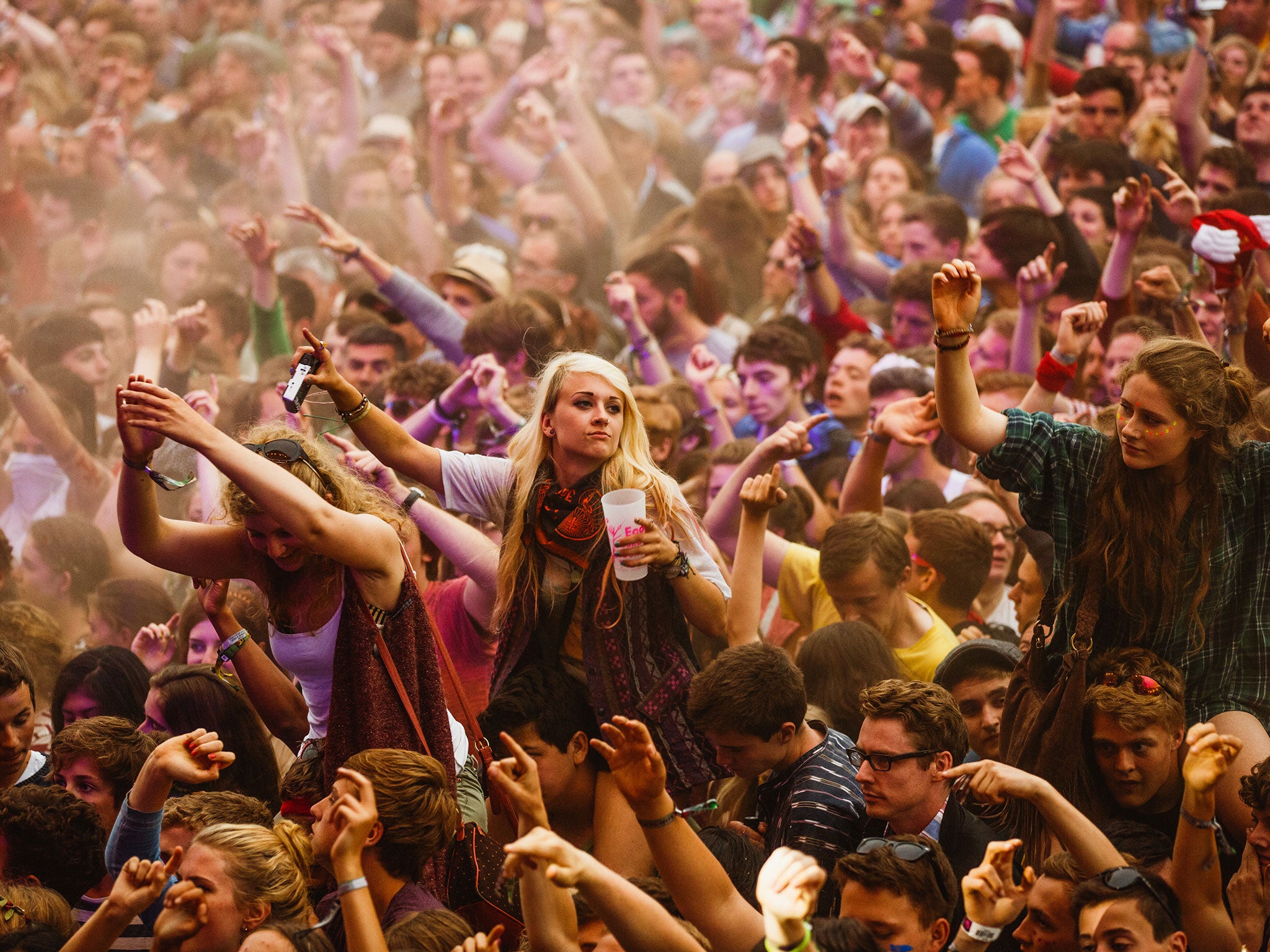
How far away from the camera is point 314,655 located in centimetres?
361

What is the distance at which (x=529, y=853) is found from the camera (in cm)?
269

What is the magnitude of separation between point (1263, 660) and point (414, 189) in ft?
24.7

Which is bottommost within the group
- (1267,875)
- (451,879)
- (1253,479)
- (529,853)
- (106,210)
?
(106,210)

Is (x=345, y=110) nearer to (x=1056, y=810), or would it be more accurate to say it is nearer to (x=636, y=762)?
(x=636, y=762)

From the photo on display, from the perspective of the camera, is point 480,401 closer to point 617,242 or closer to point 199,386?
point 199,386

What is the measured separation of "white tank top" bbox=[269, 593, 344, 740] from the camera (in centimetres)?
359

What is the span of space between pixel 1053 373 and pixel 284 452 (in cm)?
250

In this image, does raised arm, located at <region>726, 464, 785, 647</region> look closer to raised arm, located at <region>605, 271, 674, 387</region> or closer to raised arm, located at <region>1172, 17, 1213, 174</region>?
raised arm, located at <region>605, 271, 674, 387</region>

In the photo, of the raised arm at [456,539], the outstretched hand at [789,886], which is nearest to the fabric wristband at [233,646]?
the raised arm at [456,539]

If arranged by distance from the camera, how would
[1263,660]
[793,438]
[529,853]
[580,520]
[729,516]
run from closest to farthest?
[529,853], [1263,660], [580,520], [793,438], [729,516]

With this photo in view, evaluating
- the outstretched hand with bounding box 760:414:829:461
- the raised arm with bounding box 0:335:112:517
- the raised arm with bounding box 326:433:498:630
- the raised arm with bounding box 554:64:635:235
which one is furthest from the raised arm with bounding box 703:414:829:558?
the raised arm with bounding box 554:64:635:235

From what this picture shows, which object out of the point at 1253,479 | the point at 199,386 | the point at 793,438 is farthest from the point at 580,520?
the point at 199,386

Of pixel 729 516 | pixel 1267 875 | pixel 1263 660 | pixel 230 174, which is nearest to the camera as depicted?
pixel 1267 875

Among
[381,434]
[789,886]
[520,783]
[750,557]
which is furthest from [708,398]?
[789,886]
